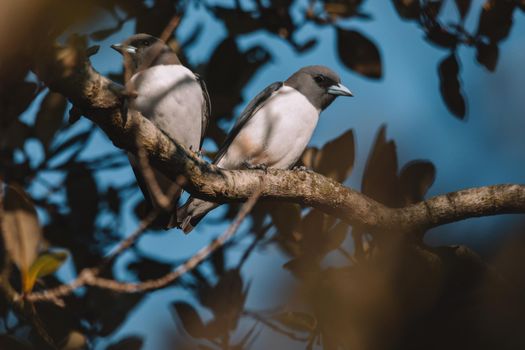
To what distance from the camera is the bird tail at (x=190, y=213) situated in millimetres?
4588

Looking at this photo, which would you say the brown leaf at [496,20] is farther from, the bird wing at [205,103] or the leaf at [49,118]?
the leaf at [49,118]

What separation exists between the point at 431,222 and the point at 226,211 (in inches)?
72.7

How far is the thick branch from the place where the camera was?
2.98 metres

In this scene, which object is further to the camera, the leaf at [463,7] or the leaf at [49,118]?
the leaf at [49,118]

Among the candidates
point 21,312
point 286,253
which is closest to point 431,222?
point 286,253

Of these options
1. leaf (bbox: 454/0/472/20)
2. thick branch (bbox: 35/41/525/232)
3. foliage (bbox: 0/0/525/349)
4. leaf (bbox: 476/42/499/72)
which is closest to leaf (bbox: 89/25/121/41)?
foliage (bbox: 0/0/525/349)

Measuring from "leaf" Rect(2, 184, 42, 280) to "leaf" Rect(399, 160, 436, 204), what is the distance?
1923mm

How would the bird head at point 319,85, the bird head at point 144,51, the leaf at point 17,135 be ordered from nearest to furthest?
the leaf at point 17,135
the bird head at point 144,51
the bird head at point 319,85

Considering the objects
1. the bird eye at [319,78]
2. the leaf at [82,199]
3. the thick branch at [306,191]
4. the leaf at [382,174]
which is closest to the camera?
the thick branch at [306,191]

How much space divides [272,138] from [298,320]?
2494 mm

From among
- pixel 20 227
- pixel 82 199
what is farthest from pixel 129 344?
pixel 82 199

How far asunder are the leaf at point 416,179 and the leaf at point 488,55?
2.43ft

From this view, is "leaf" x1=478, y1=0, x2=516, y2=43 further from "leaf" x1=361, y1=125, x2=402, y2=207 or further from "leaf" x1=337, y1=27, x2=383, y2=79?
"leaf" x1=361, y1=125, x2=402, y2=207

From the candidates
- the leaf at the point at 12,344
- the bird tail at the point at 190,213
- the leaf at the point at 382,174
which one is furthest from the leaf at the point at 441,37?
the leaf at the point at 12,344
